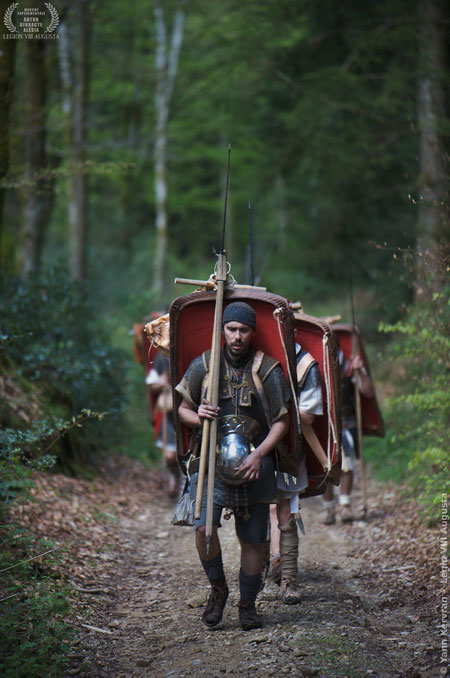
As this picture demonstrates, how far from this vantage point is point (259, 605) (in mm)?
5738

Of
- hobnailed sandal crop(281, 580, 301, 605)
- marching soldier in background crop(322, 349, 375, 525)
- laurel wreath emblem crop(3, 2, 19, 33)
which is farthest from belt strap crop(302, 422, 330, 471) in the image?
laurel wreath emblem crop(3, 2, 19, 33)

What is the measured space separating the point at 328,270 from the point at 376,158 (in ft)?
13.6

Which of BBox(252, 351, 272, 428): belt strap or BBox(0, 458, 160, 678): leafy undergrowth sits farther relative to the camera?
BBox(252, 351, 272, 428): belt strap

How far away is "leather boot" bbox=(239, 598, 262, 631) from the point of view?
16.7 ft

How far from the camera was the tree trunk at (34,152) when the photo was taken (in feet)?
38.1

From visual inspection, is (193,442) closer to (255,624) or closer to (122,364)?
(255,624)

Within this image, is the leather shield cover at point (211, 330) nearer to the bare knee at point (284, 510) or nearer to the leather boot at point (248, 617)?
the bare knee at point (284, 510)

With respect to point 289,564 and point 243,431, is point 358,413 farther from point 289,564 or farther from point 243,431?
point 243,431

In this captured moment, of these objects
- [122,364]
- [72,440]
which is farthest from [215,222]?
[72,440]

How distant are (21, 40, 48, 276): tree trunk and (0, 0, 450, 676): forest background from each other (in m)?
0.04

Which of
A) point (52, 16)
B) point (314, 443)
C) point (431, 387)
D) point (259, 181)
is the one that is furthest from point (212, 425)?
point (259, 181)

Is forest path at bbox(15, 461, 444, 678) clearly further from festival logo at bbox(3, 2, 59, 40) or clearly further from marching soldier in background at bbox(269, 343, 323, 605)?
festival logo at bbox(3, 2, 59, 40)

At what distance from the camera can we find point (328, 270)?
1686 centimetres

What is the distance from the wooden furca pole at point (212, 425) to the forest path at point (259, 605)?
78 centimetres
